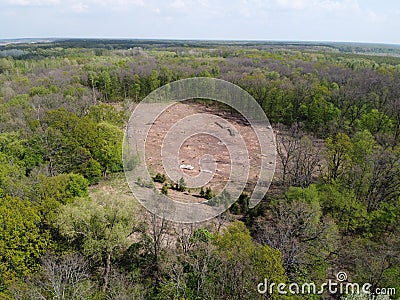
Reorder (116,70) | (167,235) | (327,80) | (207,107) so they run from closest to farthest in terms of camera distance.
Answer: (167,235), (327,80), (207,107), (116,70)

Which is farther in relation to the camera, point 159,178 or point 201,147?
point 201,147

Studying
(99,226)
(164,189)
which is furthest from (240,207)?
(99,226)

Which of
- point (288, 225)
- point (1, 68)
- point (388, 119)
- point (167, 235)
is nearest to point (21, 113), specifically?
point (167, 235)

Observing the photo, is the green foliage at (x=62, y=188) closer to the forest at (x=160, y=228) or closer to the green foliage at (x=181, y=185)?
the forest at (x=160, y=228)

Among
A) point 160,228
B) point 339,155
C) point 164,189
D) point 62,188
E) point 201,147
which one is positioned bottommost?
point 164,189

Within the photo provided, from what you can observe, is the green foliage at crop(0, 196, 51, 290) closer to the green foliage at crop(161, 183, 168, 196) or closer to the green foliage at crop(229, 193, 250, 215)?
the green foliage at crop(161, 183, 168, 196)

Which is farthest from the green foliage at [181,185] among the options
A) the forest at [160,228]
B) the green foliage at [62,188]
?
the green foliage at [62,188]

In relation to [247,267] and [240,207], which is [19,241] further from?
[240,207]

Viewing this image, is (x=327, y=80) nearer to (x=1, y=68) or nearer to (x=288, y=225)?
(x=288, y=225)

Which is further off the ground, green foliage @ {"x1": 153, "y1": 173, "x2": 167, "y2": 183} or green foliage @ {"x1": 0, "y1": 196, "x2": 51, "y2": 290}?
green foliage @ {"x1": 0, "y1": 196, "x2": 51, "y2": 290}

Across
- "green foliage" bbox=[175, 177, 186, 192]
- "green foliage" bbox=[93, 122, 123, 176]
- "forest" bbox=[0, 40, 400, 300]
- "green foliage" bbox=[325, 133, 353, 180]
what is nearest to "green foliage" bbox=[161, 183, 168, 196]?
"green foliage" bbox=[175, 177, 186, 192]

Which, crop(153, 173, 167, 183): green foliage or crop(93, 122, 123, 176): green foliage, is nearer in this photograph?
crop(93, 122, 123, 176): green foliage
